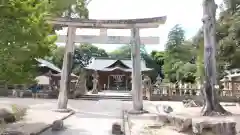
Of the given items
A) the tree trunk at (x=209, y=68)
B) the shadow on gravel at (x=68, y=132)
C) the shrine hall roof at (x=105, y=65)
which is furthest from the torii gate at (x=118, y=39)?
the shrine hall roof at (x=105, y=65)

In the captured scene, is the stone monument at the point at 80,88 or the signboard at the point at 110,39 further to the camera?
the stone monument at the point at 80,88

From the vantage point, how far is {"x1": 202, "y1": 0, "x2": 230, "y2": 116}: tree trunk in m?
12.9

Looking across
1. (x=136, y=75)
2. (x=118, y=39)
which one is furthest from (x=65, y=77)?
(x=136, y=75)

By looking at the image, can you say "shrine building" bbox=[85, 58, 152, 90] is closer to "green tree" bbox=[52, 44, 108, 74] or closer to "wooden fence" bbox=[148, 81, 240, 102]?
"green tree" bbox=[52, 44, 108, 74]

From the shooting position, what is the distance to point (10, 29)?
6566 millimetres

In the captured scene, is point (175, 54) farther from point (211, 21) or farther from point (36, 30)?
point (36, 30)

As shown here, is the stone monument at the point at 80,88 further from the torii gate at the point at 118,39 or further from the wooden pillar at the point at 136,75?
the wooden pillar at the point at 136,75

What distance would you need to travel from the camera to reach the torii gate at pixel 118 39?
14.0m

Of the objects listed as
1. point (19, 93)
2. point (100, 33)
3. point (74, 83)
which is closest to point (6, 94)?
point (19, 93)

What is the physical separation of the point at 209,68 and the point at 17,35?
965 centimetres

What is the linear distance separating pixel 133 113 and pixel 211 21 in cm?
605

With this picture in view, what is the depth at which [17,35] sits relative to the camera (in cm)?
687

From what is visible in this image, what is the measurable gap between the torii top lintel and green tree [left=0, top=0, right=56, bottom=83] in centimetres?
575

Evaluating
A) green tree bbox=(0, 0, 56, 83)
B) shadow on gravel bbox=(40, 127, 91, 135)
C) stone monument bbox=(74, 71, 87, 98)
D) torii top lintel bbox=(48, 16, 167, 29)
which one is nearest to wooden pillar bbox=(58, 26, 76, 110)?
torii top lintel bbox=(48, 16, 167, 29)
